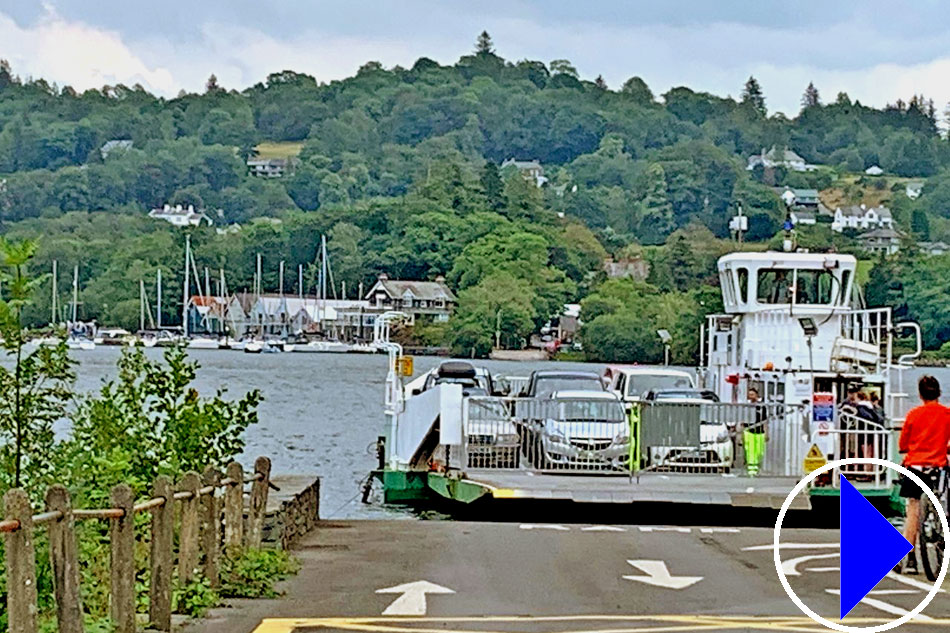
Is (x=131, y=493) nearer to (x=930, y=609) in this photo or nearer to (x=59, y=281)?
(x=930, y=609)

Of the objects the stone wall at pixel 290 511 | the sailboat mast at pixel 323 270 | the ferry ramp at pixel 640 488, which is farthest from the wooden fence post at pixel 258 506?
the sailboat mast at pixel 323 270

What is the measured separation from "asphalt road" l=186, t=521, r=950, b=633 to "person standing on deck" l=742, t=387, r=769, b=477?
7.29m

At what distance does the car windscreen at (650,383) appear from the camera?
34625 mm

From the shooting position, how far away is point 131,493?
11.2m

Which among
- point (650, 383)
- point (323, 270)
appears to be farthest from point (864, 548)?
point (323, 270)

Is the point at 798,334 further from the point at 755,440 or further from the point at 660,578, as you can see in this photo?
the point at 660,578

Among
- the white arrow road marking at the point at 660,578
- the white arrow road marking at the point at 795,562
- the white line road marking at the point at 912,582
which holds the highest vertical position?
the white line road marking at the point at 912,582

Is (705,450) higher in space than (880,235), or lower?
lower

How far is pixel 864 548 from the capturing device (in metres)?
13.3

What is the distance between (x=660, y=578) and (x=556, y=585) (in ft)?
3.47

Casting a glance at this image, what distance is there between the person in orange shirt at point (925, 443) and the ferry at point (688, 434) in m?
10.0

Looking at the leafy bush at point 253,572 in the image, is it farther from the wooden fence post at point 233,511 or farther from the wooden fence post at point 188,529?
the wooden fence post at point 188,529

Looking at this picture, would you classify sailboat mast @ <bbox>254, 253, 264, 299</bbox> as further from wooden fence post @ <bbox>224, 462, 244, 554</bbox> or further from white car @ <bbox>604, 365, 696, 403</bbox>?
wooden fence post @ <bbox>224, 462, 244, 554</bbox>

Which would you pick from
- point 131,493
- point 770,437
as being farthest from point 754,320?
point 131,493
